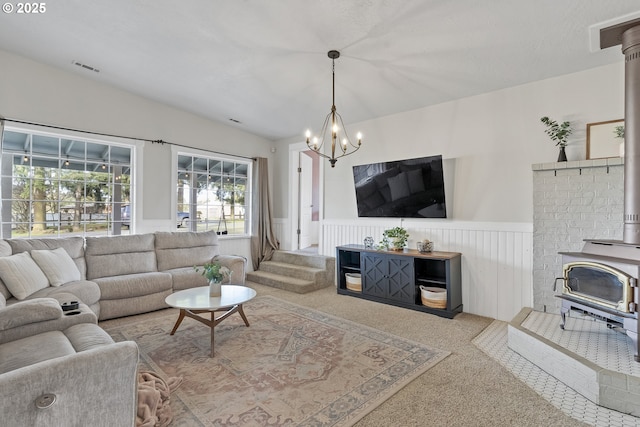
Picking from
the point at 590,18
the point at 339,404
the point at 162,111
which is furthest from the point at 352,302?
the point at 162,111

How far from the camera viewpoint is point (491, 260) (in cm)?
370

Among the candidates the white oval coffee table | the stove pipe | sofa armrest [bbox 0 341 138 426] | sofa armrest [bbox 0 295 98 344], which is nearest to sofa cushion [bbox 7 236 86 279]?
the white oval coffee table

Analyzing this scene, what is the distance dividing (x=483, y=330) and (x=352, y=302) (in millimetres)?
1607

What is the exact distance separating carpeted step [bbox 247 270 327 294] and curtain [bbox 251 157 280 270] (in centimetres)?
44

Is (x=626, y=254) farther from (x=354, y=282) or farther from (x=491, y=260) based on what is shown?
(x=354, y=282)

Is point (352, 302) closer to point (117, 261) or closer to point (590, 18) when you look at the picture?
point (117, 261)

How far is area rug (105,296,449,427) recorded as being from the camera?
76.5 inches

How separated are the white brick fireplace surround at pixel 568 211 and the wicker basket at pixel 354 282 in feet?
6.91

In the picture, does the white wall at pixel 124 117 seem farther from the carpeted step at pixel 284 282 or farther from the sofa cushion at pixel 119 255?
the carpeted step at pixel 284 282

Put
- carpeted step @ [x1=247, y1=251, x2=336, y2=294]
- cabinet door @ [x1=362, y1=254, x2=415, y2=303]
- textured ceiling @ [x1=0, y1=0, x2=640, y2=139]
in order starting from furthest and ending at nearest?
carpeted step @ [x1=247, y1=251, x2=336, y2=294] → cabinet door @ [x1=362, y1=254, x2=415, y2=303] → textured ceiling @ [x1=0, y1=0, x2=640, y2=139]

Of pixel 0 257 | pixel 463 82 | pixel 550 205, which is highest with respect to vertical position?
pixel 463 82

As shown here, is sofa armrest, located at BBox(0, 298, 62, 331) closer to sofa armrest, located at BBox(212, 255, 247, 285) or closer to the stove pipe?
sofa armrest, located at BBox(212, 255, 247, 285)

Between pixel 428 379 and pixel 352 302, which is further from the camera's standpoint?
pixel 352 302

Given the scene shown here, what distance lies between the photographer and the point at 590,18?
2408mm
